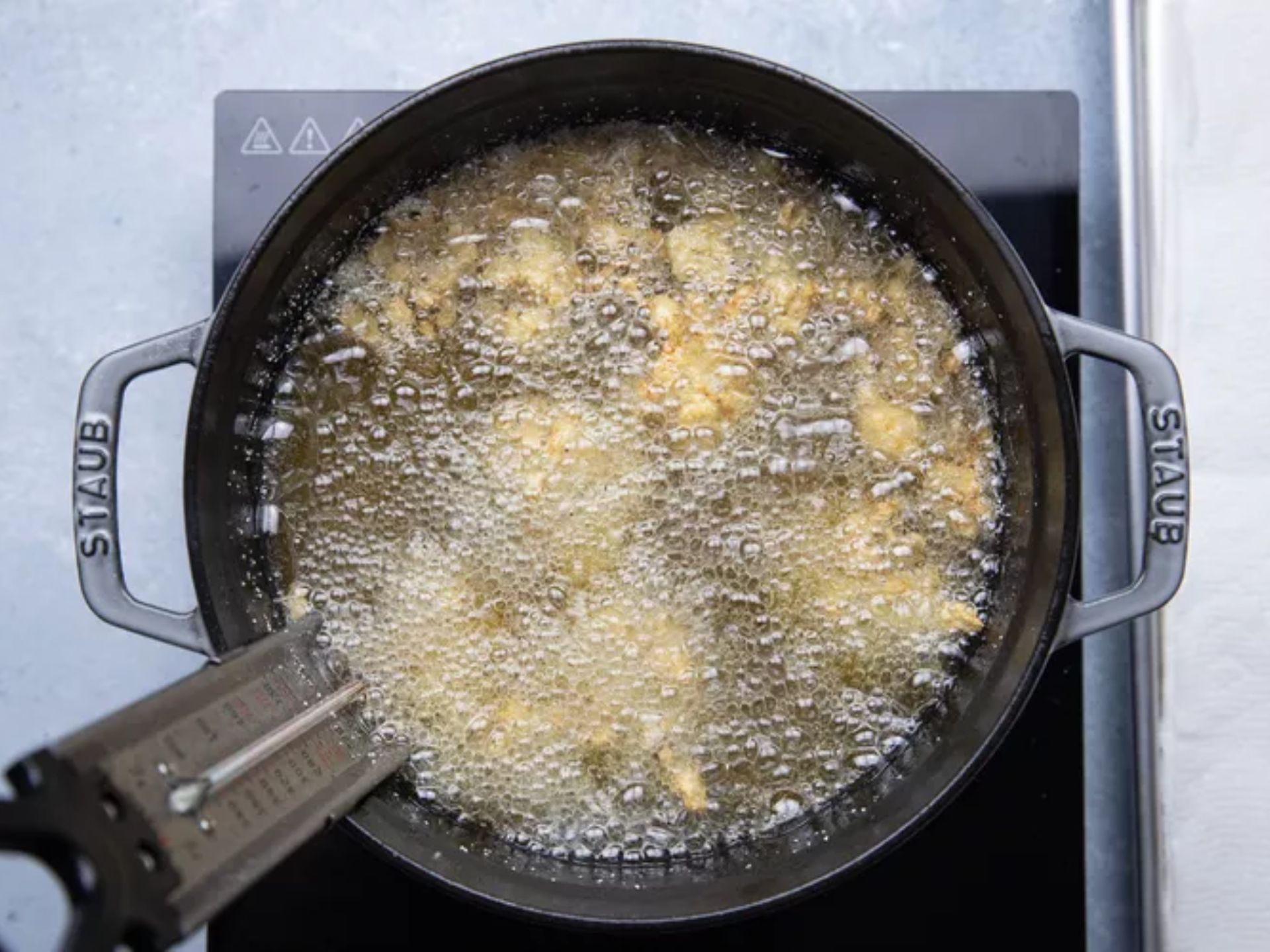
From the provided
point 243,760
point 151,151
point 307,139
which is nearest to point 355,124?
point 307,139

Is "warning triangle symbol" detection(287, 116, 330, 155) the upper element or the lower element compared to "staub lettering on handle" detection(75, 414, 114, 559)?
upper

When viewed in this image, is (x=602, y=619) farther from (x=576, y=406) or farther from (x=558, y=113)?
(x=558, y=113)

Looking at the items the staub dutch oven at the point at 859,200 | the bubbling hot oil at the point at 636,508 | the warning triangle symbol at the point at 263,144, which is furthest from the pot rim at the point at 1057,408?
the warning triangle symbol at the point at 263,144

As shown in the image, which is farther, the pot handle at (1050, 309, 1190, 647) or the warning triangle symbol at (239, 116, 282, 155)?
the warning triangle symbol at (239, 116, 282, 155)

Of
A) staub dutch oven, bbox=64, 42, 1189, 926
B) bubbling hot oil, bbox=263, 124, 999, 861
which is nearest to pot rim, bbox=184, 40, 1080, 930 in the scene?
staub dutch oven, bbox=64, 42, 1189, 926

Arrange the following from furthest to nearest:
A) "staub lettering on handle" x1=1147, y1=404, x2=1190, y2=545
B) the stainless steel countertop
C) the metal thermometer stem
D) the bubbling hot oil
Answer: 1. the stainless steel countertop
2. the bubbling hot oil
3. "staub lettering on handle" x1=1147, y1=404, x2=1190, y2=545
4. the metal thermometer stem

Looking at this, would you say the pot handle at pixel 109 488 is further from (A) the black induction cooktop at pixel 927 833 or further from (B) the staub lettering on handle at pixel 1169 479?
(B) the staub lettering on handle at pixel 1169 479

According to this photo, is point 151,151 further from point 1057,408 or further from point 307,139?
point 1057,408

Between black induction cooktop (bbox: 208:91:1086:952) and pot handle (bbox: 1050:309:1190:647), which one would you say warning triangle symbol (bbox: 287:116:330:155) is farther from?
pot handle (bbox: 1050:309:1190:647)
